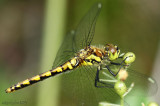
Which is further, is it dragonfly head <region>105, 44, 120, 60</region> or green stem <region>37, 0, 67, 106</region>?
green stem <region>37, 0, 67, 106</region>

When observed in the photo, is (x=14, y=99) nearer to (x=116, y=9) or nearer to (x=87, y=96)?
(x=87, y=96)

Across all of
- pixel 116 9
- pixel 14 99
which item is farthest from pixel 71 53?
pixel 116 9

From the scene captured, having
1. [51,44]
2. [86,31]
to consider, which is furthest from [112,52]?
[51,44]

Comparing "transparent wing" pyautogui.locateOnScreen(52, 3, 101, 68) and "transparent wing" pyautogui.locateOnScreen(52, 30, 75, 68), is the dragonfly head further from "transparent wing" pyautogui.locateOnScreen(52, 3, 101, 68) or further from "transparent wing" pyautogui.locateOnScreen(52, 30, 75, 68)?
"transparent wing" pyautogui.locateOnScreen(52, 30, 75, 68)

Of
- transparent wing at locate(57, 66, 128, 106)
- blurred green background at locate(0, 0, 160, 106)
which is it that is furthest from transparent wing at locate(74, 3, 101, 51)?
blurred green background at locate(0, 0, 160, 106)

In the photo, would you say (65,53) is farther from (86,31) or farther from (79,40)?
(86,31)

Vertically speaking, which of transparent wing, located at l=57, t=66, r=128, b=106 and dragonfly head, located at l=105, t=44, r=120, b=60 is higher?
dragonfly head, located at l=105, t=44, r=120, b=60

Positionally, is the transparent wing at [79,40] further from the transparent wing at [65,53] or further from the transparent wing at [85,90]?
the transparent wing at [85,90]
